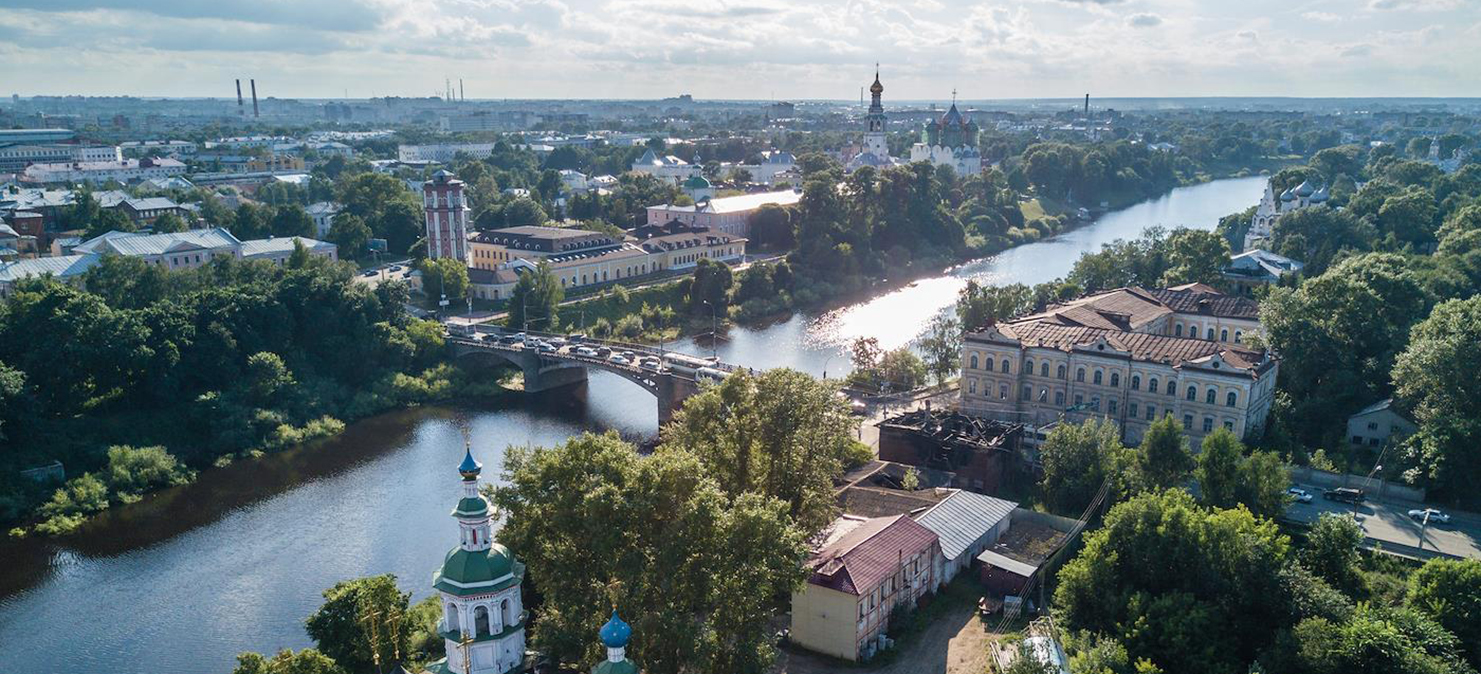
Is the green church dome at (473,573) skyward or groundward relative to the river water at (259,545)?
skyward

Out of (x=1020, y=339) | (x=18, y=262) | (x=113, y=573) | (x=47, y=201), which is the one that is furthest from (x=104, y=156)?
(x=1020, y=339)

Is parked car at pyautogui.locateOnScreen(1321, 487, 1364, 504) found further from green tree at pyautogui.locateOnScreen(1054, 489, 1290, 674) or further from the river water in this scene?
the river water

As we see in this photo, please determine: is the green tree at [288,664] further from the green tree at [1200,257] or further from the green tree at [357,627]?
the green tree at [1200,257]

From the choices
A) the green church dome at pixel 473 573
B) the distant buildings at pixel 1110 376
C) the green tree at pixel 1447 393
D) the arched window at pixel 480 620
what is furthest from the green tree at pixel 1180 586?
the arched window at pixel 480 620

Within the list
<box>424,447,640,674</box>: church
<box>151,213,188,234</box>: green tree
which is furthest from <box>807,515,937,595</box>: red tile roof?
<box>151,213,188,234</box>: green tree

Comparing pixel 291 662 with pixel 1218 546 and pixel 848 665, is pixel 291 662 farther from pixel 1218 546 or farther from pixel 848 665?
pixel 1218 546

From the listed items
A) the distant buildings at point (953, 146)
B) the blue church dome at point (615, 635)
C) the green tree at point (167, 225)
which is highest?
the distant buildings at point (953, 146)

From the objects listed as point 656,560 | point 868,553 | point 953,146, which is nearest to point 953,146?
point 953,146

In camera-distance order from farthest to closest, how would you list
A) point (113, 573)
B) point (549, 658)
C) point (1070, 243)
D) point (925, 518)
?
point (1070, 243) < point (113, 573) < point (925, 518) < point (549, 658)
